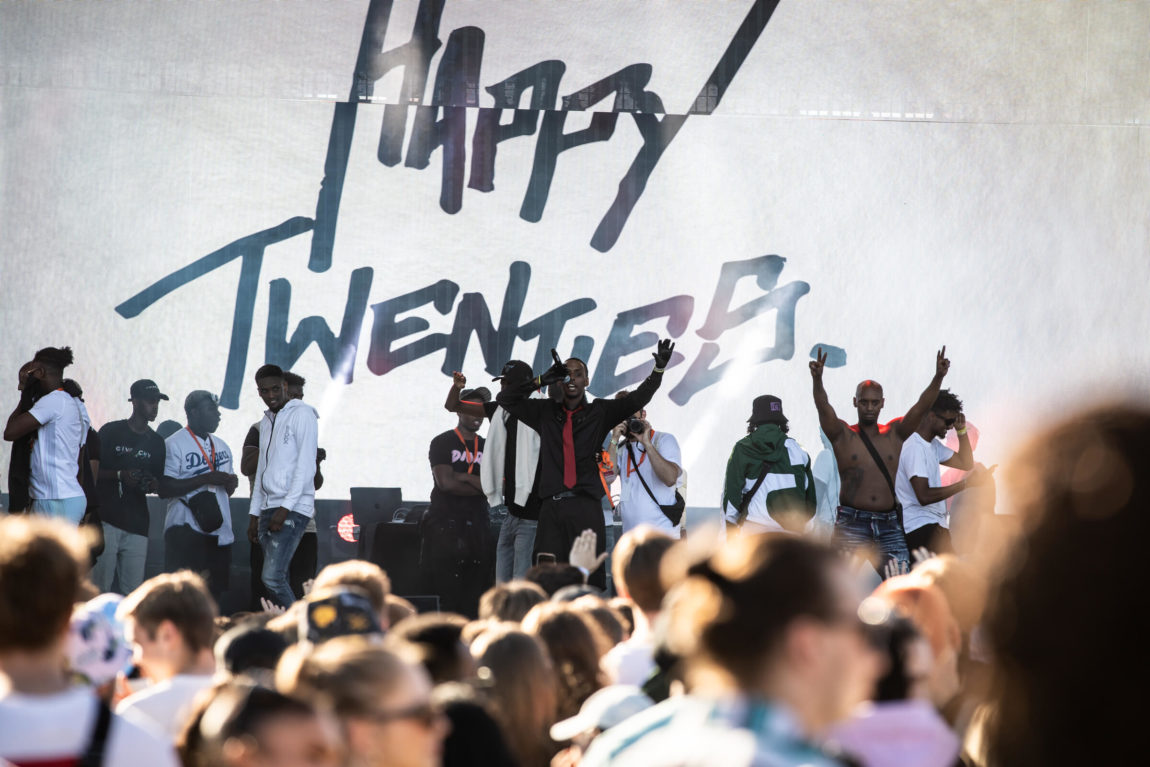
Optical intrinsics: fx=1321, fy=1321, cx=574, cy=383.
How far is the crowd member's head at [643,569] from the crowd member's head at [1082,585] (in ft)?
7.83

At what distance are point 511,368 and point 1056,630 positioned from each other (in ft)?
18.8

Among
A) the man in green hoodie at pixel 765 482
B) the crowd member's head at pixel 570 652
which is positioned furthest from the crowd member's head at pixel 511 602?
the man in green hoodie at pixel 765 482

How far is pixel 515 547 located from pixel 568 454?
647 millimetres

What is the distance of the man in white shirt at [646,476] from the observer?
6762 millimetres

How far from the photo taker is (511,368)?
658 centimetres

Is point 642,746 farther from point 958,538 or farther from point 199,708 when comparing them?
point 958,538

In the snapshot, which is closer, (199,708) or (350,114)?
(199,708)

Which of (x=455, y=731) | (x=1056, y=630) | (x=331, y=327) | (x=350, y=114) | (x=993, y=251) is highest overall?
(x=350, y=114)

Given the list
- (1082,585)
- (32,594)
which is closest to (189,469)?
(32,594)

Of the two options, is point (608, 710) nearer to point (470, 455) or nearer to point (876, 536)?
point (876, 536)

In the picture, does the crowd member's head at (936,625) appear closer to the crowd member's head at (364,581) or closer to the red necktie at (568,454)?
the crowd member's head at (364,581)

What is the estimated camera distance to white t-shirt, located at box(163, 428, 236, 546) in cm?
780

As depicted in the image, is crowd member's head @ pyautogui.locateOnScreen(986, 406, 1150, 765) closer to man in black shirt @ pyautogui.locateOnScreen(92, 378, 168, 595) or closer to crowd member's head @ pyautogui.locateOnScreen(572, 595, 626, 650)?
crowd member's head @ pyautogui.locateOnScreen(572, 595, 626, 650)

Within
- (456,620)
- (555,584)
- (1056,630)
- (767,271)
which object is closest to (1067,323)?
(767,271)
